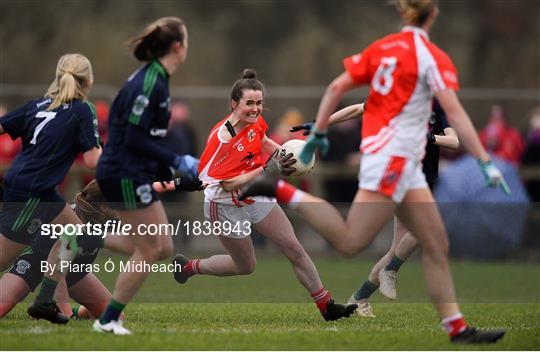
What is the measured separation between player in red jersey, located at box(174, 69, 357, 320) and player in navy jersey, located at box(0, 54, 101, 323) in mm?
1258

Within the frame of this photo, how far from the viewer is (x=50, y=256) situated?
898 centimetres

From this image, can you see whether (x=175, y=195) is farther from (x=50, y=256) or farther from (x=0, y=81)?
(x=50, y=256)

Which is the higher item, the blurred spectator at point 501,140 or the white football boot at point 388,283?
the white football boot at point 388,283

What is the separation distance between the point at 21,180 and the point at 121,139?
113cm

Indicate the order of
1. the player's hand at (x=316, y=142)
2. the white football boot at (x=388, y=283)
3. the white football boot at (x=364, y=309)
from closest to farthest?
1. the player's hand at (x=316, y=142)
2. the white football boot at (x=388, y=283)
3. the white football boot at (x=364, y=309)

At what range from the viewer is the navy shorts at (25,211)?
28.7 ft

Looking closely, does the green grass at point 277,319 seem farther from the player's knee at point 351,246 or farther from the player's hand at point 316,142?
the player's hand at point 316,142

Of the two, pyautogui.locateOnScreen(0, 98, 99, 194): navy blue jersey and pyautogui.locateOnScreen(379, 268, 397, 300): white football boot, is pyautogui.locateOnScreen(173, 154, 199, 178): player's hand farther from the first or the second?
pyautogui.locateOnScreen(379, 268, 397, 300): white football boot

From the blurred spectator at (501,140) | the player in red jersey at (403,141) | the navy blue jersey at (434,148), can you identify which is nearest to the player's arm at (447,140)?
the navy blue jersey at (434,148)

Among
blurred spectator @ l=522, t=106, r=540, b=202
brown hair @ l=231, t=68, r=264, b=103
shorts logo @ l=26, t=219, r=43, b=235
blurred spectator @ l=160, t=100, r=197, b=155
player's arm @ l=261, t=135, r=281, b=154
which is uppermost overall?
brown hair @ l=231, t=68, r=264, b=103

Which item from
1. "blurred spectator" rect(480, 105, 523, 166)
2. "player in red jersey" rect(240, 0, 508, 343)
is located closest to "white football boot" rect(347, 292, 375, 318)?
"player in red jersey" rect(240, 0, 508, 343)

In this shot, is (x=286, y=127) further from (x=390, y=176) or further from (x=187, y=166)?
(x=187, y=166)

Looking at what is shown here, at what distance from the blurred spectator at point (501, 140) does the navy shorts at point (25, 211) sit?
10434 mm

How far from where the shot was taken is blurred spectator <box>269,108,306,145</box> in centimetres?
1742
